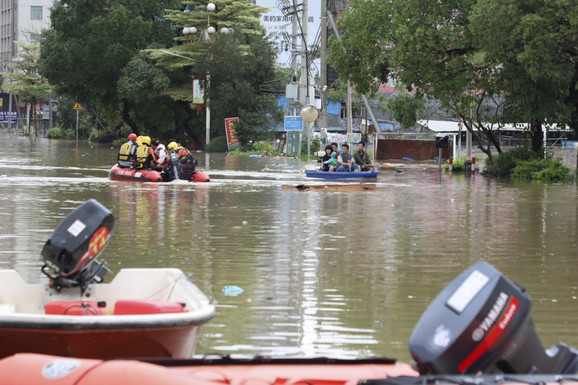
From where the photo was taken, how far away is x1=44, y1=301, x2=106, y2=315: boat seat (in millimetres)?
8109

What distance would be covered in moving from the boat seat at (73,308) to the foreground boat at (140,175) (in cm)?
2123

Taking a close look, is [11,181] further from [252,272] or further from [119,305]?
[119,305]

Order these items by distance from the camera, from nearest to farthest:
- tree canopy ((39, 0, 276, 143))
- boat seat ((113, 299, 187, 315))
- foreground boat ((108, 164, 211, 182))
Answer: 1. boat seat ((113, 299, 187, 315))
2. foreground boat ((108, 164, 211, 182))
3. tree canopy ((39, 0, 276, 143))

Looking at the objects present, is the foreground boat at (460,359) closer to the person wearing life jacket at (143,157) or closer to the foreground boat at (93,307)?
the foreground boat at (93,307)

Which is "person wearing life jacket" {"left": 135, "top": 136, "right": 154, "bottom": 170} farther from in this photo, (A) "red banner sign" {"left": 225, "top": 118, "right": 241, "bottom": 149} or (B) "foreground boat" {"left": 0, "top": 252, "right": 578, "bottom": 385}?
(A) "red banner sign" {"left": 225, "top": 118, "right": 241, "bottom": 149}

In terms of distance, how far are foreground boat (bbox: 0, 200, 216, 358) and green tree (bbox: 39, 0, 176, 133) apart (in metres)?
61.0

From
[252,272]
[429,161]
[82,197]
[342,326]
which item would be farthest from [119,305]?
[429,161]

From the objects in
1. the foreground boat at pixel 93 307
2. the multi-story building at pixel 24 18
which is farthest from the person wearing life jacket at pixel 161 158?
the multi-story building at pixel 24 18

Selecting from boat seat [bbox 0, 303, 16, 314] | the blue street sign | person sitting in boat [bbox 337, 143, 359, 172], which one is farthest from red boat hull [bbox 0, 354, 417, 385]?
the blue street sign

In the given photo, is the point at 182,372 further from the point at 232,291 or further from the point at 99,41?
the point at 99,41

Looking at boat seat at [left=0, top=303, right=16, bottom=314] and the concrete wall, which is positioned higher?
the concrete wall

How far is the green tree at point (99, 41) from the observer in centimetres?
6931

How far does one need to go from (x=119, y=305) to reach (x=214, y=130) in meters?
60.7

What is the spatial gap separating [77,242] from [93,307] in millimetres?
520
